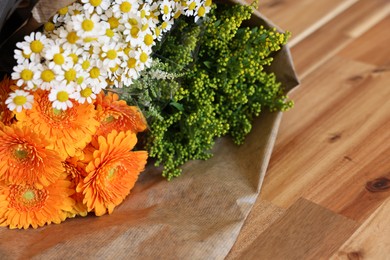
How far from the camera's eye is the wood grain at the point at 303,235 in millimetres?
945

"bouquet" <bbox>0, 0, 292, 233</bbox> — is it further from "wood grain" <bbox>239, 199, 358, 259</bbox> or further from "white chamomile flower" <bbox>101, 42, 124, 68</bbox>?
"wood grain" <bbox>239, 199, 358, 259</bbox>

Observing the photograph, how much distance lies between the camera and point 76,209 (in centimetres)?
99

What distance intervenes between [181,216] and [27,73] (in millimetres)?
332

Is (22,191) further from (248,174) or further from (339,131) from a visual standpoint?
(339,131)

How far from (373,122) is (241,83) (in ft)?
0.94

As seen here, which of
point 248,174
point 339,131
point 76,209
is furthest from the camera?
point 339,131

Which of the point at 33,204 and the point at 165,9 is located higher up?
the point at 165,9

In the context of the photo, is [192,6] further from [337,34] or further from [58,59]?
[337,34]

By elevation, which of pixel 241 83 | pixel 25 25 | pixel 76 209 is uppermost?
pixel 25 25

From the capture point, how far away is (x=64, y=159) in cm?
94

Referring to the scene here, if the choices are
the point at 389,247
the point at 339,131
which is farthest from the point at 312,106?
the point at 389,247

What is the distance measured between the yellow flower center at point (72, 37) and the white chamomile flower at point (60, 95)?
0.06 meters

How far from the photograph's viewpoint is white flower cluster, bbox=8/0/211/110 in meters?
0.86

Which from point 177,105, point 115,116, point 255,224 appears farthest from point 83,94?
point 255,224
